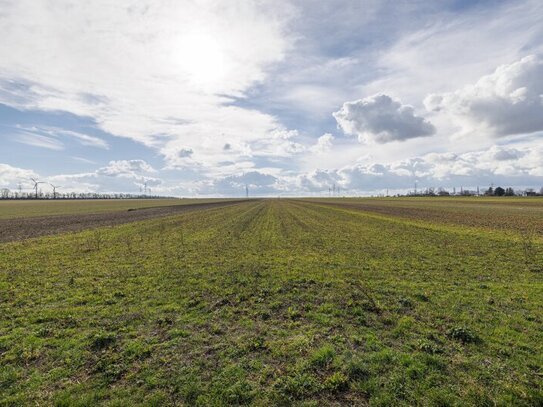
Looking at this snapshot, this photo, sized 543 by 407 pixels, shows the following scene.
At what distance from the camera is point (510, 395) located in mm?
6055

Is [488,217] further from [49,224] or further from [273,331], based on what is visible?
[49,224]

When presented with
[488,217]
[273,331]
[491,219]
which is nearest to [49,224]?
[273,331]

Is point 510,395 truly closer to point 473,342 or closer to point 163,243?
point 473,342

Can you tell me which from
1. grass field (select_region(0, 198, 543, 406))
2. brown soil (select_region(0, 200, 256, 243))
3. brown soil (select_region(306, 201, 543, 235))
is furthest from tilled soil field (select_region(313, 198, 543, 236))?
brown soil (select_region(0, 200, 256, 243))

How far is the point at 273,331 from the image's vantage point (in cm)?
923

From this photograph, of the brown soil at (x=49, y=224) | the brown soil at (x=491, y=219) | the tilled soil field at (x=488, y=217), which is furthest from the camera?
the tilled soil field at (x=488, y=217)

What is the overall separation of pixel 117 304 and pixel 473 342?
1207 cm

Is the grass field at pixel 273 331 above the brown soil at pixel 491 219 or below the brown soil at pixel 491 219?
below

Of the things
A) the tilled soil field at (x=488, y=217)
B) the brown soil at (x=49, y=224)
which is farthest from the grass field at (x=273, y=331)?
the tilled soil field at (x=488, y=217)

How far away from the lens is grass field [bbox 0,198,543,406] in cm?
639

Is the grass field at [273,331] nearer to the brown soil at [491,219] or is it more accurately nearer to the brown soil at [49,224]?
the brown soil at [49,224]

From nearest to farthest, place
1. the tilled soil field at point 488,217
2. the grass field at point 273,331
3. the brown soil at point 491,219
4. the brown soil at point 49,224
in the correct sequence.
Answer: the grass field at point 273,331 < the brown soil at point 49,224 < the brown soil at point 491,219 < the tilled soil field at point 488,217

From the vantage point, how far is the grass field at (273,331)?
21.0ft

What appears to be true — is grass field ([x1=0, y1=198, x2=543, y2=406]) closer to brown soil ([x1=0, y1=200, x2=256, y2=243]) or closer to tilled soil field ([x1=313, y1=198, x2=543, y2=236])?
brown soil ([x1=0, y1=200, x2=256, y2=243])
